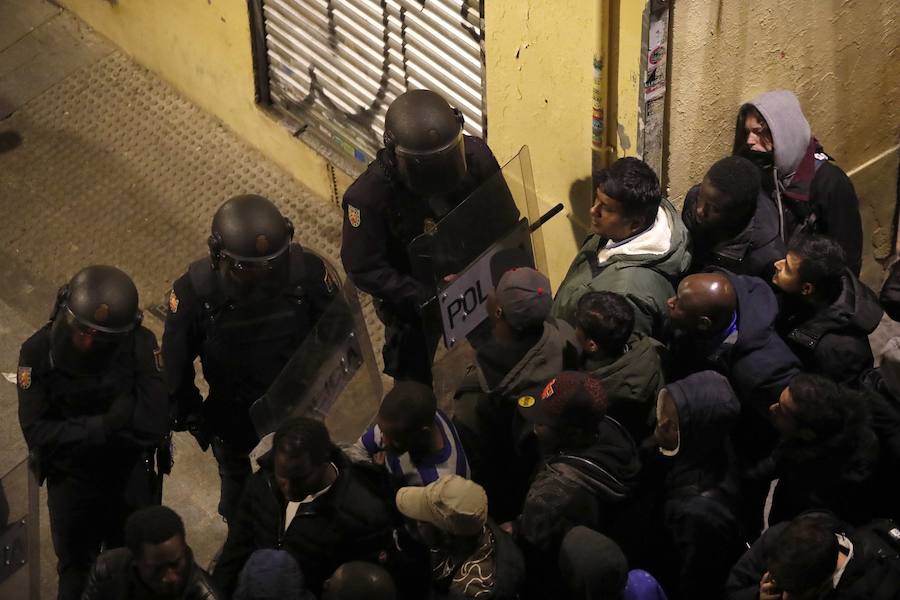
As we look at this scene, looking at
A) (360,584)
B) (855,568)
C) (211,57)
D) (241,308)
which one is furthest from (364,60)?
(855,568)

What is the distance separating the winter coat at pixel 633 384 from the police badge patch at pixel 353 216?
1283 mm

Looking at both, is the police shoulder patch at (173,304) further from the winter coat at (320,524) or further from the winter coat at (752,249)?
the winter coat at (752,249)

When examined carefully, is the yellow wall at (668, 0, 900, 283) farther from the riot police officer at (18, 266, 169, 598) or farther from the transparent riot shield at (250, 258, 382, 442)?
the riot police officer at (18, 266, 169, 598)

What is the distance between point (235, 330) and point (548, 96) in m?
1.97

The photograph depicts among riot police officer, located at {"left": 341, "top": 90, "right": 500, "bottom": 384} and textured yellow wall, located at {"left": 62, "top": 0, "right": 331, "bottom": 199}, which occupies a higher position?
riot police officer, located at {"left": 341, "top": 90, "right": 500, "bottom": 384}

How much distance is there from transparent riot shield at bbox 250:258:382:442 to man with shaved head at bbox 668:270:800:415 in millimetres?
1252

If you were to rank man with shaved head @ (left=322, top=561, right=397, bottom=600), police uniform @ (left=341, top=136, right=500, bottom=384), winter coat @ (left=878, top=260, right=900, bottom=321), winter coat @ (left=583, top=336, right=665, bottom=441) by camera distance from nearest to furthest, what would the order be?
1. man with shaved head @ (left=322, top=561, right=397, bottom=600)
2. winter coat @ (left=583, top=336, right=665, bottom=441)
3. winter coat @ (left=878, top=260, right=900, bottom=321)
4. police uniform @ (left=341, top=136, right=500, bottom=384)

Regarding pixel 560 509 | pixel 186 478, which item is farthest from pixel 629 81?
pixel 186 478

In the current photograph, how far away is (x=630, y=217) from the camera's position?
5352 mm

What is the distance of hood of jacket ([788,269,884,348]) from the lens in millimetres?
5086

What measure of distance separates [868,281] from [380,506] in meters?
3.87

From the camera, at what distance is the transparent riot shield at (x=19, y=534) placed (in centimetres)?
496

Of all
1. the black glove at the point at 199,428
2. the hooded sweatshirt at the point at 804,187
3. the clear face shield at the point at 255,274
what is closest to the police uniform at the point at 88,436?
the black glove at the point at 199,428

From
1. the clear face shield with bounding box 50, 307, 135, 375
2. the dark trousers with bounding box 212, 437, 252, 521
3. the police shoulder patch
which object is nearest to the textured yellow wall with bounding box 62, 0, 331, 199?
the dark trousers with bounding box 212, 437, 252, 521
